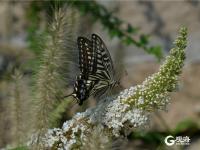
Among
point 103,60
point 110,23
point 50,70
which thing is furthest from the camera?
point 110,23

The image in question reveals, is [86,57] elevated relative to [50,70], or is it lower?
elevated

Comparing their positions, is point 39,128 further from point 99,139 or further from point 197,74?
point 197,74

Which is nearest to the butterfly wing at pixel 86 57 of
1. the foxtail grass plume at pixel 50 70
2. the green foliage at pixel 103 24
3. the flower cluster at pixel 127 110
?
the foxtail grass plume at pixel 50 70

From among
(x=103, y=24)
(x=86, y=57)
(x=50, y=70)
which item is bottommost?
(x=50, y=70)

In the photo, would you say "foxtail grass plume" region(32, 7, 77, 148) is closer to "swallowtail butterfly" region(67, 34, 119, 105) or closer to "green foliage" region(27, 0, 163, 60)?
"swallowtail butterfly" region(67, 34, 119, 105)

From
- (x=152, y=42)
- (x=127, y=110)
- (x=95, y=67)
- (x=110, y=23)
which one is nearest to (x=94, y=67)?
(x=95, y=67)

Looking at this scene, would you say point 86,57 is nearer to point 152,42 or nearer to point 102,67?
point 102,67

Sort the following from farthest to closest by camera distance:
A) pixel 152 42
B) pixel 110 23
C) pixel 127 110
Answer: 1. pixel 152 42
2. pixel 110 23
3. pixel 127 110
